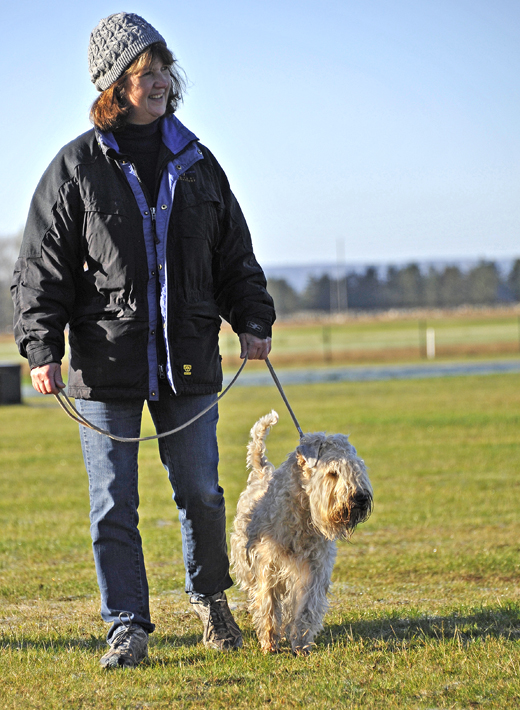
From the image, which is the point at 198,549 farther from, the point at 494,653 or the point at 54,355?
the point at 494,653

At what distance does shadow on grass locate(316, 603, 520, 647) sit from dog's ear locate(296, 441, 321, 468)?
2.85 ft

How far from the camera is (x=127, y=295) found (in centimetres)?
368

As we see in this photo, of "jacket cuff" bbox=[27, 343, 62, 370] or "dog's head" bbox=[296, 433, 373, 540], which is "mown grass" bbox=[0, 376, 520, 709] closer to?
"dog's head" bbox=[296, 433, 373, 540]

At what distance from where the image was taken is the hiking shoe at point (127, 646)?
3.68 meters

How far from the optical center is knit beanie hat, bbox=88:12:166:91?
12.1 ft

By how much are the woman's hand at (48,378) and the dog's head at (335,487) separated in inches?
45.6

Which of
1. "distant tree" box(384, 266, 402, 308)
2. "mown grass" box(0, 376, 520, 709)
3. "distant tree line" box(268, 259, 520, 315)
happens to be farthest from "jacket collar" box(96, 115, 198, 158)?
"distant tree" box(384, 266, 402, 308)

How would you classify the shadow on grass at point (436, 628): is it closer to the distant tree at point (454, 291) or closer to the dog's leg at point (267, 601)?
the dog's leg at point (267, 601)

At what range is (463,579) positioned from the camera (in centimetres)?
548

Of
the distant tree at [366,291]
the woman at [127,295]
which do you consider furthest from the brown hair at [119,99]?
the distant tree at [366,291]

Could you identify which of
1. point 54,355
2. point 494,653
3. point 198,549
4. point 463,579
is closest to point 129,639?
point 198,549

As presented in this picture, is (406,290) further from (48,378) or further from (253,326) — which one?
(48,378)

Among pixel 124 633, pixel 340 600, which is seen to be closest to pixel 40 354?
pixel 124 633

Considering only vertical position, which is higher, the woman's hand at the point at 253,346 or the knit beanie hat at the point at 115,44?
the knit beanie hat at the point at 115,44
